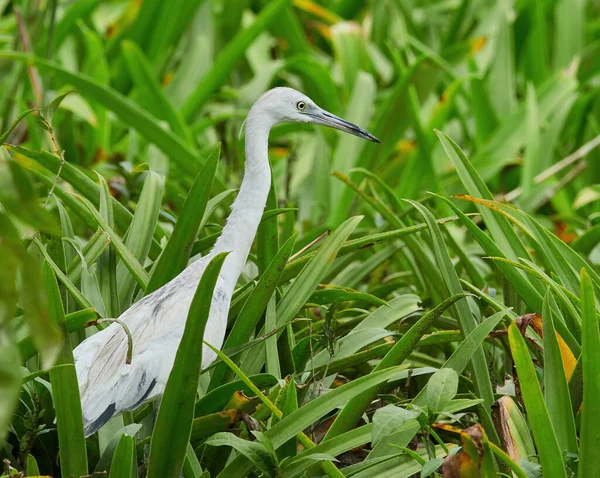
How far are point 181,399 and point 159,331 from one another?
1.84 feet

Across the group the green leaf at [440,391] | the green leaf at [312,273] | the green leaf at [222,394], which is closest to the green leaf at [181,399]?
the green leaf at [222,394]

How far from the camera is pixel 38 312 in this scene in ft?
3.20

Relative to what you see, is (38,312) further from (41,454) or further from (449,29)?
(449,29)

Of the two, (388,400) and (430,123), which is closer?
(388,400)

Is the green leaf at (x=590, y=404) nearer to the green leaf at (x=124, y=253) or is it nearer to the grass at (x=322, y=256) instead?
the grass at (x=322, y=256)

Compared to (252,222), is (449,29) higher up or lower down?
higher up

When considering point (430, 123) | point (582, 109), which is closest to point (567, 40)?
point (582, 109)

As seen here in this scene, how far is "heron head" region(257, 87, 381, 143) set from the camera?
271 centimetres

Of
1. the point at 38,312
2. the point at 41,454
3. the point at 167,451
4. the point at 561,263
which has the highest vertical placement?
the point at 38,312

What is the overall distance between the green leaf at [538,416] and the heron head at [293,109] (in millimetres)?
1145

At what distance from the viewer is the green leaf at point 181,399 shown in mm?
1668

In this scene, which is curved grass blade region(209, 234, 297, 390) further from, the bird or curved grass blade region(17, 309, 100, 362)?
curved grass blade region(17, 309, 100, 362)

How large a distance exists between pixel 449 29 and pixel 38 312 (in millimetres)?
5272

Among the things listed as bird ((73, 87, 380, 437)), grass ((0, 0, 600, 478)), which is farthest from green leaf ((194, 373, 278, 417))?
bird ((73, 87, 380, 437))
